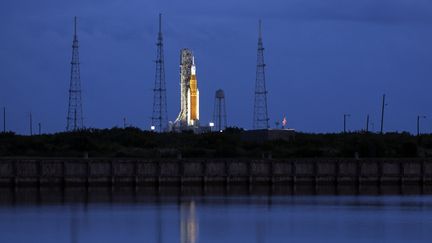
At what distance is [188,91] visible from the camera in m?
151

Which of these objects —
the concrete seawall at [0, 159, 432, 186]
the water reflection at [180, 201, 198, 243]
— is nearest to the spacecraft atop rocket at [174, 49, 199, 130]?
the concrete seawall at [0, 159, 432, 186]

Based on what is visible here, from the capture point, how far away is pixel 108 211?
59844 mm

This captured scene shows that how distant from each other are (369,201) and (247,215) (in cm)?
1421

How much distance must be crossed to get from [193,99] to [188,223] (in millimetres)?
97272

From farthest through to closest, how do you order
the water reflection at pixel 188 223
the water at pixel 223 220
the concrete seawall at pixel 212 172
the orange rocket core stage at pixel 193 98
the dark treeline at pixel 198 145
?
the orange rocket core stage at pixel 193 98
the dark treeline at pixel 198 145
the concrete seawall at pixel 212 172
the water at pixel 223 220
the water reflection at pixel 188 223

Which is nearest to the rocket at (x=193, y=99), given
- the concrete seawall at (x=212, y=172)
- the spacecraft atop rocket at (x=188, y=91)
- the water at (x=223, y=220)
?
the spacecraft atop rocket at (x=188, y=91)

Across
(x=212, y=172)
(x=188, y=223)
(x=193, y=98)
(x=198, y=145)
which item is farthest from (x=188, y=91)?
(x=188, y=223)

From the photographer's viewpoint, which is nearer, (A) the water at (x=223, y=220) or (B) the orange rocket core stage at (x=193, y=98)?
(A) the water at (x=223, y=220)

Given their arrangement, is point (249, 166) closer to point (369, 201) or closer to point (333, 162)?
point (333, 162)

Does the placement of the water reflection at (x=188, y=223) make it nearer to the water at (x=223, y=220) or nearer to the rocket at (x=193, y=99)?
the water at (x=223, y=220)

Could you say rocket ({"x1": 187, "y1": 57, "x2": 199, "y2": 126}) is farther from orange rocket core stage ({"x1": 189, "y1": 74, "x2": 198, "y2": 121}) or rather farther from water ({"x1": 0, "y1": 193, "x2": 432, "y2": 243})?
water ({"x1": 0, "y1": 193, "x2": 432, "y2": 243})

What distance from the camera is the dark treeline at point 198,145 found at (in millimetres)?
98438

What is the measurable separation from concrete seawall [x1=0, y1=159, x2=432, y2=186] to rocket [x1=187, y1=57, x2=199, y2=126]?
205 ft

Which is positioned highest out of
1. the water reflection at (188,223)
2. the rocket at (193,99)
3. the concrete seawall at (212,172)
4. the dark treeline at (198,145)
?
the rocket at (193,99)
